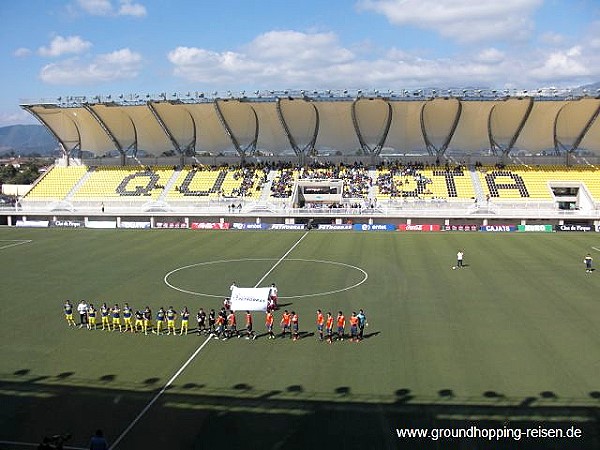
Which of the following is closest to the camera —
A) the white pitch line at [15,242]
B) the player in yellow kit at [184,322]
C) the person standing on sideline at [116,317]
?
the player in yellow kit at [184,322]

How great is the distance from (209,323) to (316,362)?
512 cm

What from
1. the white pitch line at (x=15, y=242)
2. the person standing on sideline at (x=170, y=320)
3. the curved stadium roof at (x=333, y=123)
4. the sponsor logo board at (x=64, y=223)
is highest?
the curved stadium roof at (x=333, y=123)

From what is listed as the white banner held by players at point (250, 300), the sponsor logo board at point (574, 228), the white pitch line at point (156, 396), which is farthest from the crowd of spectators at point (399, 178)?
the white pitch line at point (156, 396)

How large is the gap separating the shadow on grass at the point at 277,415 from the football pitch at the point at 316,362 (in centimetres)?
5

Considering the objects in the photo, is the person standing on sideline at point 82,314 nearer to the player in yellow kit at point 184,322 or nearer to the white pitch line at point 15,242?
the player in yellow kit at point 184,322

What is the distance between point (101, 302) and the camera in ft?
78.7

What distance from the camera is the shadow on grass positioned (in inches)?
471

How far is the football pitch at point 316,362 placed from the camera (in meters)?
12.6

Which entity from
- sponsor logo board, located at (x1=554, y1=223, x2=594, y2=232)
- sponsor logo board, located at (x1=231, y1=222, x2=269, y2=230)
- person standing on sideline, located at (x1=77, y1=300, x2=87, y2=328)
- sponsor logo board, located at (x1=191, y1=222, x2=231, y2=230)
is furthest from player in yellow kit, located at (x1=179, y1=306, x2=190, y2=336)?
sponsor logo board, located at (x1=554, y1=223, x2=594, y2=232)

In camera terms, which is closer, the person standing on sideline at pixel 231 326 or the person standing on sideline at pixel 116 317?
the person standing on sideline at pixel 231 326

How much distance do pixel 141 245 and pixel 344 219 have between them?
65.0ft

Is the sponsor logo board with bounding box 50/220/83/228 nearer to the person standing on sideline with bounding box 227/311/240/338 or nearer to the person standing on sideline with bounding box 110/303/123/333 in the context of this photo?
the person standing on sideline with bounding box 110/303/123/333

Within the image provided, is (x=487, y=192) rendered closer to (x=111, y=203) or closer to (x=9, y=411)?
(x=111, y=203)

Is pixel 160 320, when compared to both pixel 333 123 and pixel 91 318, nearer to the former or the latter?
pixel 91 318
